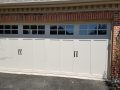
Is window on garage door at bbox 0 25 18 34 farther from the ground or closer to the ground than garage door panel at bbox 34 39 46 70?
farther from the ground

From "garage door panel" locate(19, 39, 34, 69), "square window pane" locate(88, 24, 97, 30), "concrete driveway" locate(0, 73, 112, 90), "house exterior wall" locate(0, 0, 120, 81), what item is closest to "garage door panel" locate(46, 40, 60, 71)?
"concrete driveway" locate(0, 73, 112, 90)

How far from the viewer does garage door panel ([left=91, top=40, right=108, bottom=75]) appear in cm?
1039

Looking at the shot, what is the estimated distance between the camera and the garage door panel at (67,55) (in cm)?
1084

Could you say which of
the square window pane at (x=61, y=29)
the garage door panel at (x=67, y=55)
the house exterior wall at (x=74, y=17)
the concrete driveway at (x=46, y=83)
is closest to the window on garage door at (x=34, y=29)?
the house exterior wall at (x=74, y=17)

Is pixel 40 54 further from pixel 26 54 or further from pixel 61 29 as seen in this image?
pixel 61 29

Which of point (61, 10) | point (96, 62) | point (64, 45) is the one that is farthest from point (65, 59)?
point (61, 10)

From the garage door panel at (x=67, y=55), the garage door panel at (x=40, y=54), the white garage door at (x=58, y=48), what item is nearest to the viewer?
the white garage door at (x=58, y=48)

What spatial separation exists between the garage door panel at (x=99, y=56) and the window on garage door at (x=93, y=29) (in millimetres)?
370

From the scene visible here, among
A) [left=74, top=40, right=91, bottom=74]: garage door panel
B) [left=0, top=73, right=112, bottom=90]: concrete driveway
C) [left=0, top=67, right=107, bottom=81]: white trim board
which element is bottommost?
[left=0, top=73, right=112, bottom=90]: concrete driveway

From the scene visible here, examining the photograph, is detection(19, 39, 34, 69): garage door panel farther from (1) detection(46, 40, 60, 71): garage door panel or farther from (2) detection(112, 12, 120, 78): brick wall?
(2) detection(112, 12, 120, 78): brick wall

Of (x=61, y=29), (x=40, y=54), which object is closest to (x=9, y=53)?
(x=40, y=54)

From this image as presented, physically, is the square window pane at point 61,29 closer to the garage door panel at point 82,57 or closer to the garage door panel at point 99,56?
the garage door panel at point 82,57

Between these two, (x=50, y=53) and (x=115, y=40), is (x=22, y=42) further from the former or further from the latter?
(x=115, y=40)

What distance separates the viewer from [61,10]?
10.8m
